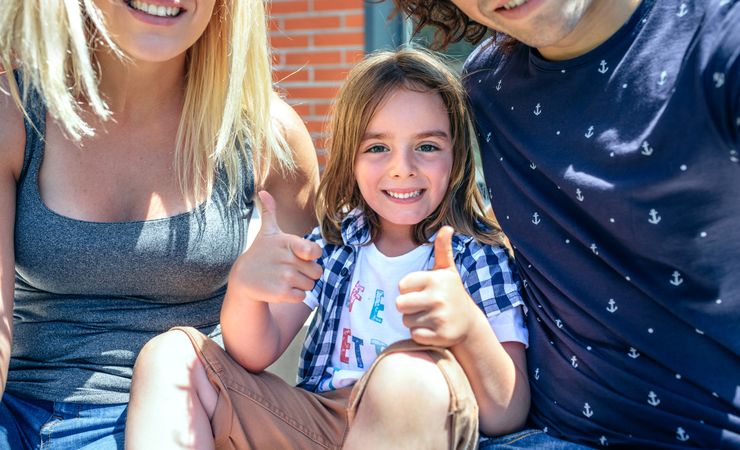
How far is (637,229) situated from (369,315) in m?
0.65

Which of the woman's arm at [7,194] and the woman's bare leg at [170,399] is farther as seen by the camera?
Result: the woman's arm at [7,194]

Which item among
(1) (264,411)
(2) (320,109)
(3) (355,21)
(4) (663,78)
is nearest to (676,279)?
(4) (663,78)

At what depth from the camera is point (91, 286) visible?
1.79 m

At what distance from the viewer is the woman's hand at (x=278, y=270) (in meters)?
1.60

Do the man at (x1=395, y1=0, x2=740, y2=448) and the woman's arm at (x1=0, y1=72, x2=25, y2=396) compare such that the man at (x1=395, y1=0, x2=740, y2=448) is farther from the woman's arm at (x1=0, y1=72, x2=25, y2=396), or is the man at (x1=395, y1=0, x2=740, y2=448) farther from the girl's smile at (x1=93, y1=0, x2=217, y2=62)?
the woman's arm at (x1=0, y1=72, x2=25, y2=396)

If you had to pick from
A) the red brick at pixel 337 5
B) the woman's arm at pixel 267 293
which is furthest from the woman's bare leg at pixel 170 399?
the red brick at pixel 337 5

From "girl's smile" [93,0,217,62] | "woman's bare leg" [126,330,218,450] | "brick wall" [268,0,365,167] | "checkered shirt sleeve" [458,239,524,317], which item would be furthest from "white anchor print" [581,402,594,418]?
"brick wall" [268,0,365,167]

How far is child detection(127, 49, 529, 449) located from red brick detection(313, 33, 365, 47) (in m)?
2.20

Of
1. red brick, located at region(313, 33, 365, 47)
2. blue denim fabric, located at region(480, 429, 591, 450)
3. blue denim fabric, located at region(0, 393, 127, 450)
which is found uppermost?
red brick, located at region(313, 33, 365, 47)

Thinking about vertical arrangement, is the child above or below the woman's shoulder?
below

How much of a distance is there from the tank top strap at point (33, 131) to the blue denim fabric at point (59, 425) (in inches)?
19.0

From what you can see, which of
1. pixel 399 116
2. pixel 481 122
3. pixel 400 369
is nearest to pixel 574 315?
pixel 400 369

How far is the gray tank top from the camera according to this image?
5.76ft

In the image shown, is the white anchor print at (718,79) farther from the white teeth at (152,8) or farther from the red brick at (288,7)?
the red brick at (288,7)
